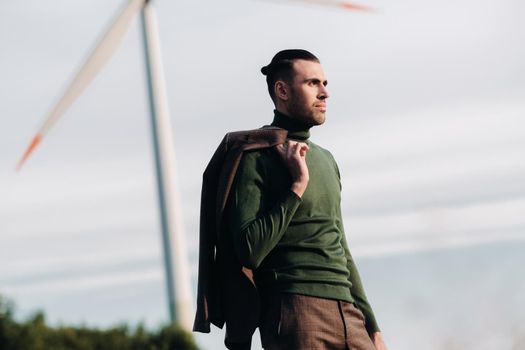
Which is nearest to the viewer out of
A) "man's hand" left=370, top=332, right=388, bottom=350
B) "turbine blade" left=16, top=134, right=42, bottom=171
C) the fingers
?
the fingers

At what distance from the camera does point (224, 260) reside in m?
6.71

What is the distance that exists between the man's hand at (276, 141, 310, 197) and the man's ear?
0.28 meters

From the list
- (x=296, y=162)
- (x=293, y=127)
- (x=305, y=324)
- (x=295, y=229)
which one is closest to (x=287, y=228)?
(x=295, y=229)

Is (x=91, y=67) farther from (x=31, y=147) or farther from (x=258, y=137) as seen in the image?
(x=258, y=137)

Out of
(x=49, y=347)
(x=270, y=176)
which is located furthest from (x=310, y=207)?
(x=49, y=347)

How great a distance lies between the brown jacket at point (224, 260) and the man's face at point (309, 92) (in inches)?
7.2

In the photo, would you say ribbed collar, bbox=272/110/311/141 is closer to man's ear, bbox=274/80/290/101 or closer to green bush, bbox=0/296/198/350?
man's ear, bbox=274/80/290/101

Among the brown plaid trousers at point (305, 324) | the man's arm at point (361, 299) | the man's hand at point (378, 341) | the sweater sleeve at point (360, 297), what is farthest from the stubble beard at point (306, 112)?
the man's hand at point (378, 341)

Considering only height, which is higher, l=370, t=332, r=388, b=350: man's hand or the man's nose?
the man's nose

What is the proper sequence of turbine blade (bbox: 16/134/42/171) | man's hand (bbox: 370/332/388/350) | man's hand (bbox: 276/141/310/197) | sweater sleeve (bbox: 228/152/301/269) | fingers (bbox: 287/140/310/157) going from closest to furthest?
sweater sleeve (bbox: 228/152/301/269) < man's hand (bbox: 276/141/310/197) < fingers (bbox: 287/140/310/157) < man's hand (bbox: 370/332/388/350) < turbine blade (bbox: 16/134/42/171)

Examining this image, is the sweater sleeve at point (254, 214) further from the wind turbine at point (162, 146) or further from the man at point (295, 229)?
the wind turbine at point (162, 146)

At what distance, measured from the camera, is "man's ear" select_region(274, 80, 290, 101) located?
6.75 m

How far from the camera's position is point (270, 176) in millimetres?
6664

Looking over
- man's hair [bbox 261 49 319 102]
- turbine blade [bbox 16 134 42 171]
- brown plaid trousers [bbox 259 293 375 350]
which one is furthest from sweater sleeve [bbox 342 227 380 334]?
turbine blade [bbox 16 134 42 171]
